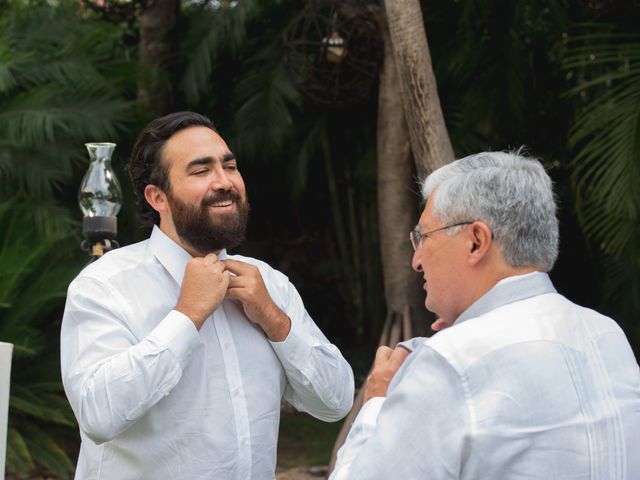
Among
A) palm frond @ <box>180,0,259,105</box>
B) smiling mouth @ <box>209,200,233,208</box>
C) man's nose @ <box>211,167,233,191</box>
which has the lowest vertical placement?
smiling mouth @ <box>209,200,233,208</box>

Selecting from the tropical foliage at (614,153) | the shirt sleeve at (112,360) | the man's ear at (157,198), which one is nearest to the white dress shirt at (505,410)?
the shirt sleeve at (112,360)

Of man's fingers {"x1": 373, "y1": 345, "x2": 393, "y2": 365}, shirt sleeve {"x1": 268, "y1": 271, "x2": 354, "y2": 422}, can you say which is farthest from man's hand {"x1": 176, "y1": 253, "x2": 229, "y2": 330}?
man's fingers {"x1": 373, "y1": 345, "x2": 393, "y2": 365}

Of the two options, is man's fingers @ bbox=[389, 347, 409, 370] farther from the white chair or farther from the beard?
the white chair

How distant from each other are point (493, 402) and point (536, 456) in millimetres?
121

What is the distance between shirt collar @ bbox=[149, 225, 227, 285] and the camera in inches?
112

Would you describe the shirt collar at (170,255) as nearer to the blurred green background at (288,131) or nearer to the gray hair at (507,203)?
the gray hair at (507,203)

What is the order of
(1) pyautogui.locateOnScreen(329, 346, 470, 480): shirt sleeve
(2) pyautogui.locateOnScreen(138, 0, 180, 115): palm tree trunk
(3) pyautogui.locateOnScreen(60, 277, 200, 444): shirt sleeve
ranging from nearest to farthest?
(1) pyautogui.locateOnScreen(329, 346, 470, 480): shirt sleeve, (3) pyautogui.locateOnScreen(60, 277, 200, 444): shirt sleeve, (2) pyautogui.locateOnScreen(138, 0, 180, 115): palm tree trunk

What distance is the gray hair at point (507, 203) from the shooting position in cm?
191

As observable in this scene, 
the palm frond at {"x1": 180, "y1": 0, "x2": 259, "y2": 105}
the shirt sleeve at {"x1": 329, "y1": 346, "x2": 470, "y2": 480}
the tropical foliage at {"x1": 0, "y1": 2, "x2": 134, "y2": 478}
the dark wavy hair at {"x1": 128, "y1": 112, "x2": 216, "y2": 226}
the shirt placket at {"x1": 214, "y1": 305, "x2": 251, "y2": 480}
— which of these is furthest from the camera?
the palm frond at {"x1": 180, "y1": 0, "x2": 259, "y2": 105}

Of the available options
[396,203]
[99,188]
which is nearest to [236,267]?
[99,188]

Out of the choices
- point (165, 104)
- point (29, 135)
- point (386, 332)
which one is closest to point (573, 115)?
point (386, 332)

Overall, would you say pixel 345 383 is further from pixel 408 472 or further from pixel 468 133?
pixel 468 133

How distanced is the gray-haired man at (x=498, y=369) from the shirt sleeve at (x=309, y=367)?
32.2 inches

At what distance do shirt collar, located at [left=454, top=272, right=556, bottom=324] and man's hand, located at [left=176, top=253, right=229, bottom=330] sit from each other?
2.94 ft
